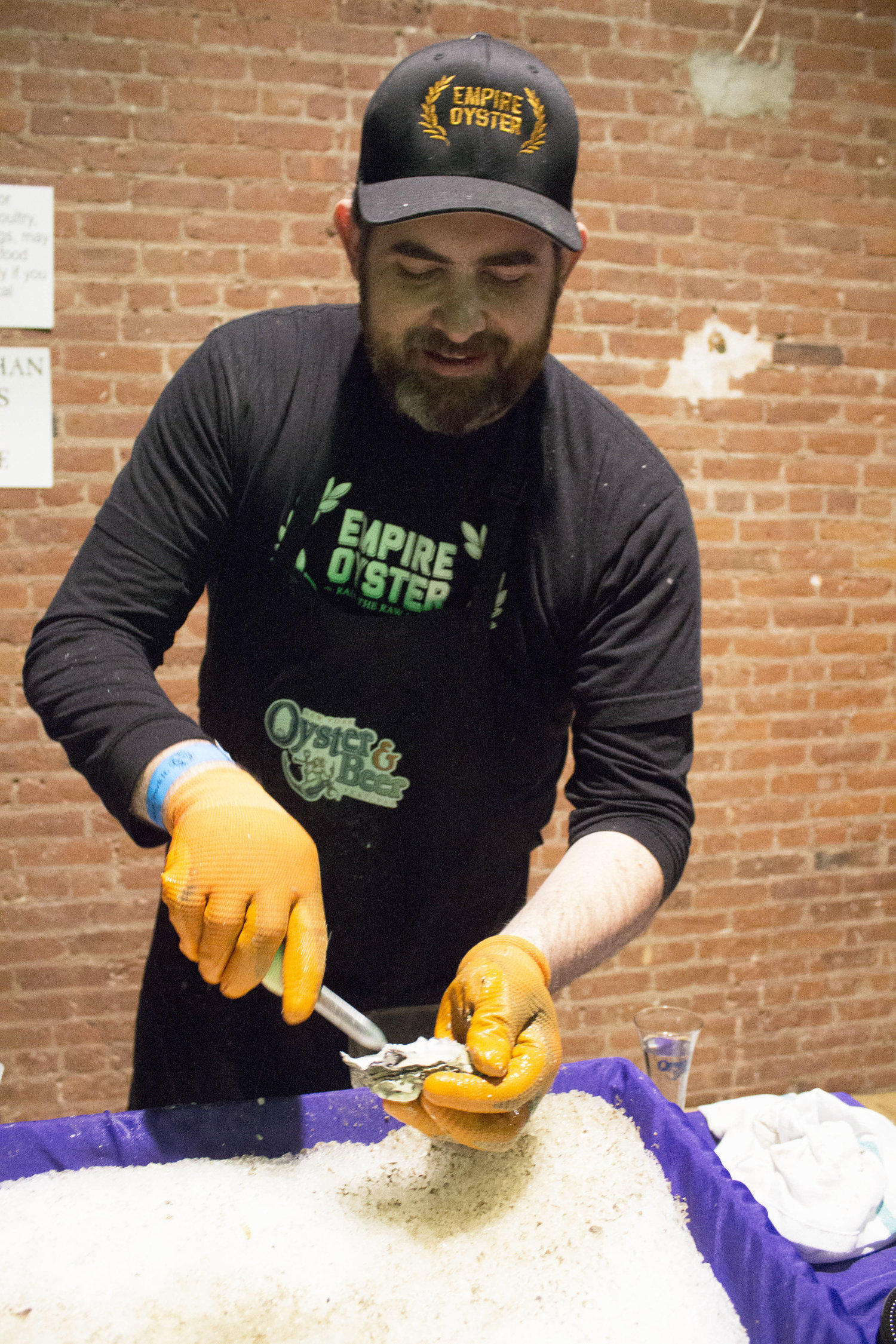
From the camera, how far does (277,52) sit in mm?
2178

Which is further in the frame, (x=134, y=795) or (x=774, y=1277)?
(x=134, y=795)

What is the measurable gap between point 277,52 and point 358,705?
178 centimetres

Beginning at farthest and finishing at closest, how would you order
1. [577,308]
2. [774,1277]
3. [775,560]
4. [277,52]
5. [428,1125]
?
1. [775,560]
2. [577,308]
3. [277,52]
4. [428,1125]
5. [774,1277]

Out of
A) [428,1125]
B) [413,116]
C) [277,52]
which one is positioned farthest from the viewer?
[277,52]

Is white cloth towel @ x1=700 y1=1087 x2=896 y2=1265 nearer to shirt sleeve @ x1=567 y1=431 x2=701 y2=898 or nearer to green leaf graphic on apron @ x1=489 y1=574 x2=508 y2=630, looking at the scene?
shirt sleeve @ x1=567 y1=431 x2=701 y2=898

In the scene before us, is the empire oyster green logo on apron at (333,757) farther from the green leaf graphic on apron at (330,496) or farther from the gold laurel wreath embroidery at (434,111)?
the gold laurel wreath embroidery at (434,111)

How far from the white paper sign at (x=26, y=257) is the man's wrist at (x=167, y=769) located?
5.23 feet

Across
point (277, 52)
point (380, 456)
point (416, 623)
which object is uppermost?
point (277, 52)

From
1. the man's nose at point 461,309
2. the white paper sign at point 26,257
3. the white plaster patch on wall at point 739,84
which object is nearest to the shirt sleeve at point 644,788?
the man's nose at point 461,309

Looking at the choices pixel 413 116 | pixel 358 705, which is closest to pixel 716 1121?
pixel 358 705

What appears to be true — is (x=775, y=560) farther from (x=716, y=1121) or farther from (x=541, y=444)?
(x=716, y=1121)

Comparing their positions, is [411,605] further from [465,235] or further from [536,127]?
[536,127]

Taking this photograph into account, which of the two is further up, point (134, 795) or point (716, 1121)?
point (134, 795)

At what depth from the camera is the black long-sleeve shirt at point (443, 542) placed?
45.3 inches
